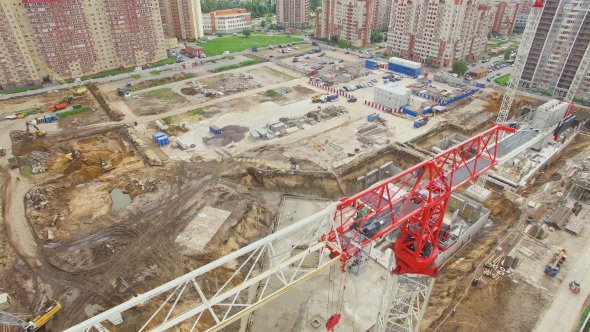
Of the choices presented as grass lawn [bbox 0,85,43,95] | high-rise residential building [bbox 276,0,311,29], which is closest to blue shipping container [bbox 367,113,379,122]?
grass lawn [bbox 0,85,43,95]

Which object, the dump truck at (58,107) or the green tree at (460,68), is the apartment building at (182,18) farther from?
the green tree at (460,68)

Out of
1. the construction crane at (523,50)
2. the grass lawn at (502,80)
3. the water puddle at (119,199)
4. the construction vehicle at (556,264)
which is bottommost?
the water puddle at (119,199)

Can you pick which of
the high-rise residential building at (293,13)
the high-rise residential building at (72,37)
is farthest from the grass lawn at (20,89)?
the high-rise residential building at (293,13)

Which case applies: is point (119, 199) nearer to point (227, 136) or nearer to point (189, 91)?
point (227, 136)

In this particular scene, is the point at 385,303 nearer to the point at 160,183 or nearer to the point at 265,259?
the point at 265,259

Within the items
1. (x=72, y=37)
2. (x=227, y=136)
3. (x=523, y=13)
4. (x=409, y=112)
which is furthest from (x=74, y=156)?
(x=523, y=13)

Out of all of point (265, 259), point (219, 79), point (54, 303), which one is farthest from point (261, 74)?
point (54, 303)
